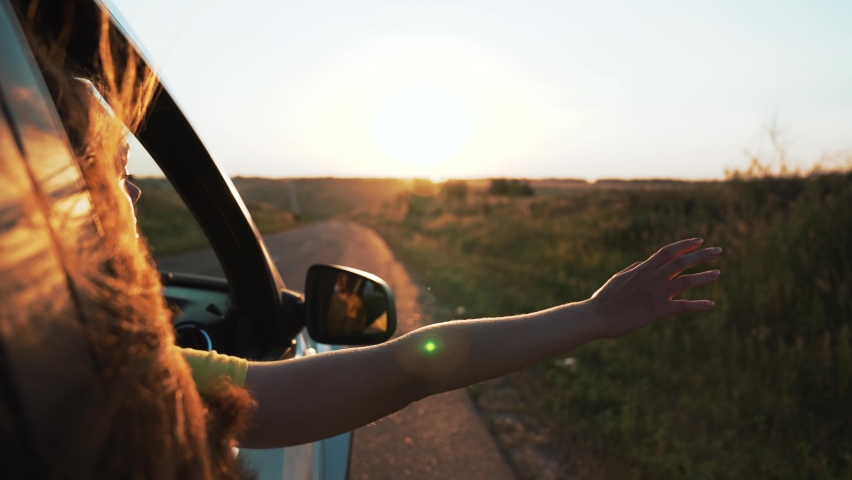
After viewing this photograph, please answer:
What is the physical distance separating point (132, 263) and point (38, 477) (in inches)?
11.7

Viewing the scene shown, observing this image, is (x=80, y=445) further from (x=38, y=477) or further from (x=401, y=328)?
(x=401, y=328)

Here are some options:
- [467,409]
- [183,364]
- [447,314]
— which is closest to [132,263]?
[183,364]

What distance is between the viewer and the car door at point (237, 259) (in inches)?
57.2

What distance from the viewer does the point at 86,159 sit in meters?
0.88

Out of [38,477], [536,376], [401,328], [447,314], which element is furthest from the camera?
[447,314]

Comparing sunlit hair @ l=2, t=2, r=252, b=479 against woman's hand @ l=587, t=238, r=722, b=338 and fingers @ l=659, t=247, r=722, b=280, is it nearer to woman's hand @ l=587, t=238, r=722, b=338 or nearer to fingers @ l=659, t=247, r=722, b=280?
woman's hand @ l=587, t=238, r=722, b=338

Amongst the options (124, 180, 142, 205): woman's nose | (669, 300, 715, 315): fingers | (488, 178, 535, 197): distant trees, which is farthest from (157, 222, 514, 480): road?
(488, 178, 535, 197): distant trees

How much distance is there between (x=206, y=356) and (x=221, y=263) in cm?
102

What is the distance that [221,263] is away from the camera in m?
2.02

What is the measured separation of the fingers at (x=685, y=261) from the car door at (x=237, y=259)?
0.85m

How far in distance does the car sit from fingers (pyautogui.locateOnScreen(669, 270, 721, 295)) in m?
0.86

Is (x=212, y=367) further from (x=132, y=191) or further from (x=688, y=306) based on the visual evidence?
(x=688, y=306)

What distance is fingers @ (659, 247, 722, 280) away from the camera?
1.36 m

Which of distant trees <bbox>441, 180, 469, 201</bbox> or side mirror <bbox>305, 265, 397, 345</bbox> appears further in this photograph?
distant trees <bbox>441, 180, 469, 201</bbox>
